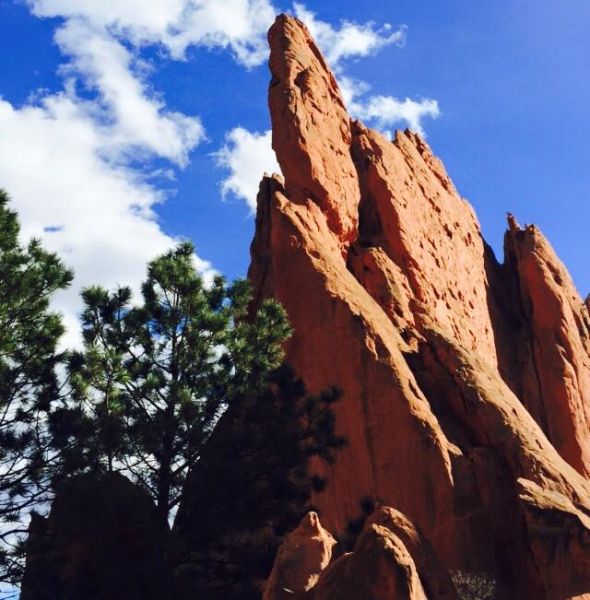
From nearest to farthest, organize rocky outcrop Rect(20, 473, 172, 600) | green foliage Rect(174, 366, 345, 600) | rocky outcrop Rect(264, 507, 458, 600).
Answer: rocky outcrop Rect(264, 507, 458, 600)
rocky outcrop Rect(20, 473, 172, 600)
green foliage Rect(174, 366, 345, 600)

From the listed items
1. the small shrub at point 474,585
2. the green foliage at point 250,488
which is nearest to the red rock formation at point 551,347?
the small shrub at point 474,585

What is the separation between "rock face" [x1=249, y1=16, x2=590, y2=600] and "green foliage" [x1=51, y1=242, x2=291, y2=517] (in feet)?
13.8

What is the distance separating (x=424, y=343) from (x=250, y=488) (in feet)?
30.2

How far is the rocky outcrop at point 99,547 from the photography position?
1600 cm

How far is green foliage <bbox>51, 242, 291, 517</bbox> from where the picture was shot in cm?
1697

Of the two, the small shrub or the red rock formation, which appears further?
the red rock formation

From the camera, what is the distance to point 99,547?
1681 cm

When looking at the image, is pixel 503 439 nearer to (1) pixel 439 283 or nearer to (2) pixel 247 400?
(2) pixel 247 400

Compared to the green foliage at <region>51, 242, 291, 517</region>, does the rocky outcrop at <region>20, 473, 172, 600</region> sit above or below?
below

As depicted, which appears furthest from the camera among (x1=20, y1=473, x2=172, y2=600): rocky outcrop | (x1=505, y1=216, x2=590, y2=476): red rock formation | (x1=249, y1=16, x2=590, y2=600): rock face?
(x1=505, y1=216, x2=590, y2=476): red rock formation

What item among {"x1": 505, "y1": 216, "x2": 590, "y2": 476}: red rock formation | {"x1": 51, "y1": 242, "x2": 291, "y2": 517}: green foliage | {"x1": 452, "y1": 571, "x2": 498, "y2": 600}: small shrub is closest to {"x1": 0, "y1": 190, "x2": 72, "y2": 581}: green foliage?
{"x1": 51, "y1": 242, "x2": 291, "y2": 517}: green foliage

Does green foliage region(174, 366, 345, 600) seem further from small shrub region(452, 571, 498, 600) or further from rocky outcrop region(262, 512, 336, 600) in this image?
small shrub region(452, 571, 498, 600)

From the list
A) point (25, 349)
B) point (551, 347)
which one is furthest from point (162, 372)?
point (551, 347)

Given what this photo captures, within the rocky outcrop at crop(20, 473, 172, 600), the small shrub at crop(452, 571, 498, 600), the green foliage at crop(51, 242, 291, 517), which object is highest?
the green foliage at crop(51, 242, 291, 517)
